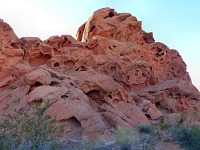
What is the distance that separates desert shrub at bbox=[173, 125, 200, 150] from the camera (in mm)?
11719

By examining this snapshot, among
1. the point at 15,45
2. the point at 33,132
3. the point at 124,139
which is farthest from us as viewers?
the point at 15,45

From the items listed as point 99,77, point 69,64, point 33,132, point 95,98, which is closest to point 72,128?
point 95,98

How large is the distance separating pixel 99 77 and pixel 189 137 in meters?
6.81

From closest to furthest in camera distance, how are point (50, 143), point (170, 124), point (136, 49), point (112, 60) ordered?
point (50, 143) < point (170, 124) < point (112, 60) < point (136, 49)

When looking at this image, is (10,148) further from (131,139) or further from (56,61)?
(56,61)

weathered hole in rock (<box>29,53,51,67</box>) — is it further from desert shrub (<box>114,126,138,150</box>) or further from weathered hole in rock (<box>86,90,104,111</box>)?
desert shrub (<box>114,126,138,150</box>)

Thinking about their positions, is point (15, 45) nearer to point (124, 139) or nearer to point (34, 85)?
point (34, 85)

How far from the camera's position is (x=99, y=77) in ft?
58.1

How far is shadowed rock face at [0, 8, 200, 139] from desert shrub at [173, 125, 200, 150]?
2.84 metres

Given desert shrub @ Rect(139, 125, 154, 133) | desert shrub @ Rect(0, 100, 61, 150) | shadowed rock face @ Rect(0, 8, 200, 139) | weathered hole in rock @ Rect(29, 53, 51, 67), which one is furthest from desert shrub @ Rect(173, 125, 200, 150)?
weathered hole in rock @ Rect(29, 53, 51, 67)

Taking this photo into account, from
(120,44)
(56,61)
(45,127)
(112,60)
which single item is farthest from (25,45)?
(45,127)

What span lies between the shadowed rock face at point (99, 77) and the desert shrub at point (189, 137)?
9.31 ft

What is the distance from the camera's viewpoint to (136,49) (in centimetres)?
2358

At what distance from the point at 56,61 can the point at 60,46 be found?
356cm
